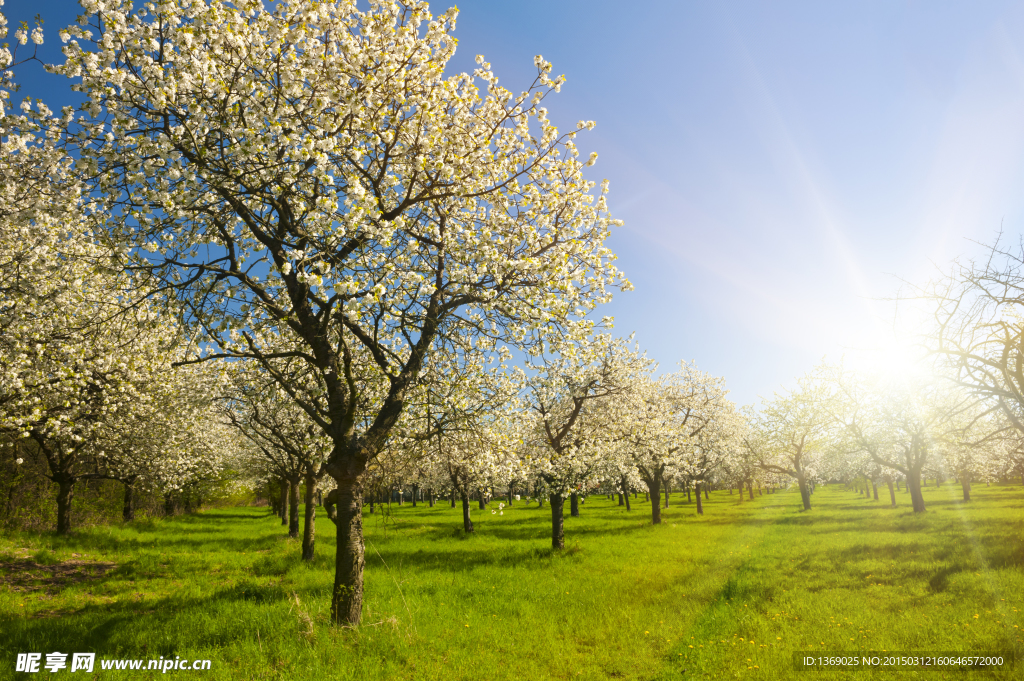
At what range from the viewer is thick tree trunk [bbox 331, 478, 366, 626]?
9.80m

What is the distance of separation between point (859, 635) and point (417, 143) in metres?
14.0

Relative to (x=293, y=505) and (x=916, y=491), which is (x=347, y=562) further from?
(x=916, y=491)

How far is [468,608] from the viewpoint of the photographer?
40.9ft

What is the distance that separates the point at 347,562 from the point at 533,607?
19.1ft

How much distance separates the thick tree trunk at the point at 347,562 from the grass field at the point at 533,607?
44 cm

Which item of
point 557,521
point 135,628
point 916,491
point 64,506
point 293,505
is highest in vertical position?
point 64,506

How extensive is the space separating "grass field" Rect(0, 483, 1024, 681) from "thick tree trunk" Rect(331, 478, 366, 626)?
0.44m

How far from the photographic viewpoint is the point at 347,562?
9.98m

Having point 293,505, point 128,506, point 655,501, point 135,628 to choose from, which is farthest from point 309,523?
point 655,501

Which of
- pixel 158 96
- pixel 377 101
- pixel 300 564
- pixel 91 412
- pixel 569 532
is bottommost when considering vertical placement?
pixel 569 532

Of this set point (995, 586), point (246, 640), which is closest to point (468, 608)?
point (246, 640)

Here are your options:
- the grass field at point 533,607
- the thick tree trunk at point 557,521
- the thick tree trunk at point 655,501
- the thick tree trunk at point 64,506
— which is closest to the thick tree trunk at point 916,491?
the grass field at point 533,607

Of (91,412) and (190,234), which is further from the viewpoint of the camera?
(91,412)

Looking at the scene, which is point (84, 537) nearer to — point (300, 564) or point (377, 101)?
point (300, 564)
